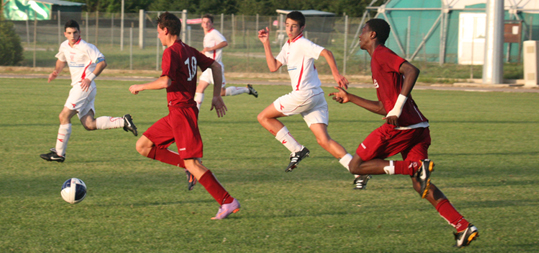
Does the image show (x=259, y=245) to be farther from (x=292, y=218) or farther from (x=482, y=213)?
(x=482, y=213)

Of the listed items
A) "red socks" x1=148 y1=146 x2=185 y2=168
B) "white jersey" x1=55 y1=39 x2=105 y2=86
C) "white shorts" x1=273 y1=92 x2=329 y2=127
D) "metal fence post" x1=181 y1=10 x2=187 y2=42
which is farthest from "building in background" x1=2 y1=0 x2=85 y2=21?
"red socks" x1=148 y1=146 x2=185 y2=168

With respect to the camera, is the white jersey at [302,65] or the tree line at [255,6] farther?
the tree line at [255,6]

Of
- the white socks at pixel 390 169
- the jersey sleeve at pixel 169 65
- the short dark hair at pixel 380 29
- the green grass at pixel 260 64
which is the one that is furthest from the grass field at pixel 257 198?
the green grass at pixel 260 64

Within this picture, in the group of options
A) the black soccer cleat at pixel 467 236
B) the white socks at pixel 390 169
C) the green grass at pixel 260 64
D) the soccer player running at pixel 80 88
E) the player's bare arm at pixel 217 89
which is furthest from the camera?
the green grass at pixel 260 64

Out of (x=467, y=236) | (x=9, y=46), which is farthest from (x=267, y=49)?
(x=9, y=46)

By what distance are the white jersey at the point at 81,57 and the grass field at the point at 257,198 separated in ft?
3.83

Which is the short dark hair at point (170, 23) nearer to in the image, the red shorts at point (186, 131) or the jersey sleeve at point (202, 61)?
the jersey sleeve at point (202, 61)

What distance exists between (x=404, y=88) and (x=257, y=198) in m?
2.12

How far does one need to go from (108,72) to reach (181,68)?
76.8 feet

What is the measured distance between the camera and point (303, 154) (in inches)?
289

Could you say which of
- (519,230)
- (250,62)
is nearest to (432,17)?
(250,62)

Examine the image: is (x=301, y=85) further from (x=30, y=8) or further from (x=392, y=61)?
(x=30, y=8)

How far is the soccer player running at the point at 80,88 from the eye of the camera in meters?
7.83

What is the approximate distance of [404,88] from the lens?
4.63 metres
